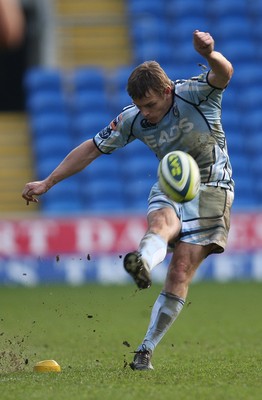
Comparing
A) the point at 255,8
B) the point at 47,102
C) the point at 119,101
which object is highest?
the point at 255,8

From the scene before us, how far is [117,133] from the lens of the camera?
7.25 metres

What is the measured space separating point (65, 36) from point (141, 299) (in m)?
8.92

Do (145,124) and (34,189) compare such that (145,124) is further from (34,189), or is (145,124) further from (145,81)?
(34,189)

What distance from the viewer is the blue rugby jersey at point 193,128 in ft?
22.7

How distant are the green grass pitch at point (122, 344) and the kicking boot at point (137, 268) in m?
0.60

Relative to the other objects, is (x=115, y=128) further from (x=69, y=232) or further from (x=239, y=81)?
(x=239, y=81)

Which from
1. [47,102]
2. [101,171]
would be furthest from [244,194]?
[47,102]

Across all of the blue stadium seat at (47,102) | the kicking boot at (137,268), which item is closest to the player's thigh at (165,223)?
the kicking boot at (137,268)

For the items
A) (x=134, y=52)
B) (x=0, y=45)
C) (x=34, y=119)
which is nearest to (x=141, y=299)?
(x=34, y=119)

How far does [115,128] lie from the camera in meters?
7.25

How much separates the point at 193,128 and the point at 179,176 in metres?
0.57

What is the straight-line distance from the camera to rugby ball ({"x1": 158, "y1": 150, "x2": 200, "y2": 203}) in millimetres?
6539

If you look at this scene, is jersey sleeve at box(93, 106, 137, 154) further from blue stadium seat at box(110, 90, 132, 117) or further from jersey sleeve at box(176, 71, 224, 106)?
blue stadium seat at box(110, 90, 132, 117)

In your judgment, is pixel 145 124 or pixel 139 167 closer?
pixel 145 124
